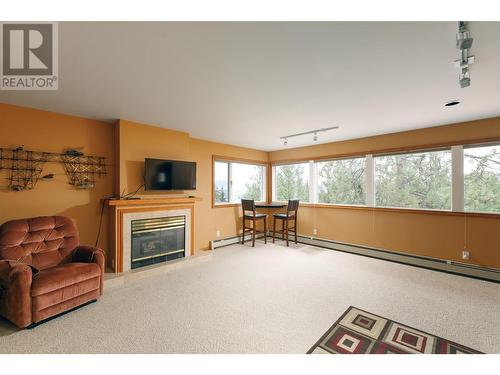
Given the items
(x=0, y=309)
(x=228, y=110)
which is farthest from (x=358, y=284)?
(x=0, y=309)

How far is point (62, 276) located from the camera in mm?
2117

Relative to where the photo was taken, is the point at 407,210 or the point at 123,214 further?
the point at 407,210

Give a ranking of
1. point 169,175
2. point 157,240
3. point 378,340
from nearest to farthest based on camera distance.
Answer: point 378,340
point 157,240
point 169,175

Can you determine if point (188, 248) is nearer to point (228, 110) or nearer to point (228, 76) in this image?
point (228, 110)

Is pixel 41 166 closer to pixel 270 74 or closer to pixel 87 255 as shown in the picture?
pixel 87 255

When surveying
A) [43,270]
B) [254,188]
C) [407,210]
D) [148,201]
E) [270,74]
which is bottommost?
[43,270]

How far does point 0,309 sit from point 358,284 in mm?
3999

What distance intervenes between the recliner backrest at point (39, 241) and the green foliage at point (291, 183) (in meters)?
4.52

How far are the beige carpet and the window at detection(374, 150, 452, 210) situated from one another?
46.3 inches

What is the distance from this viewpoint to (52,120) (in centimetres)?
289

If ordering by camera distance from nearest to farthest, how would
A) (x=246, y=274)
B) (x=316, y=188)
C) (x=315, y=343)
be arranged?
(x=315, y=343)
(x=246, y=274)
(x=316, y=188)

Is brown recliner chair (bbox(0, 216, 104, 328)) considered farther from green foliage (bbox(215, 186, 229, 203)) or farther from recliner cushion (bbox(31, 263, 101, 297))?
green foliage (bbox(215, 186, 229, 203))

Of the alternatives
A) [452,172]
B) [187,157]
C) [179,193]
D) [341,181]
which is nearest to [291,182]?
[341,181]

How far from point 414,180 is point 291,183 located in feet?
8.72
